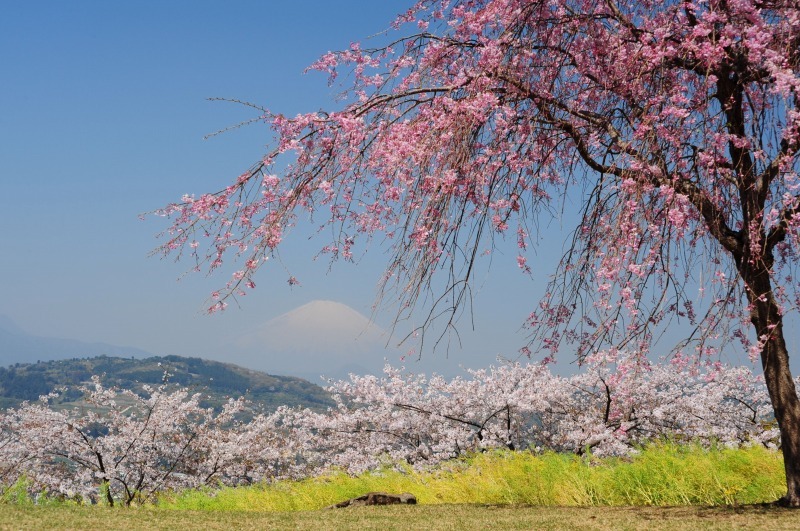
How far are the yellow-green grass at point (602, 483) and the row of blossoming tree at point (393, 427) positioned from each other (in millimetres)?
4751

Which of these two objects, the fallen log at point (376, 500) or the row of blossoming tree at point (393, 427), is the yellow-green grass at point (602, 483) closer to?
the fallen log at point (376, 500)

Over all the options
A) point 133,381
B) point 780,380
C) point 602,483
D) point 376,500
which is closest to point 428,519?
point 376,500

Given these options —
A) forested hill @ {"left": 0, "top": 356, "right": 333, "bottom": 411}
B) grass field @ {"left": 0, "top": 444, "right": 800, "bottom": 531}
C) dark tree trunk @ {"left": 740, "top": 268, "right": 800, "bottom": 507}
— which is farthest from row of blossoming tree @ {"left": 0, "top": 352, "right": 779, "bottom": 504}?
forested hill @ {"left": 0, "top": 356, "right": 333, "bottom": 411}

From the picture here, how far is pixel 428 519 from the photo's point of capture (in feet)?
27.3

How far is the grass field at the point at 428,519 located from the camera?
7.53 m

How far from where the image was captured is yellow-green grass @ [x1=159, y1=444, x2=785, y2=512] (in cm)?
927

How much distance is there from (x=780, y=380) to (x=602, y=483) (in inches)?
104

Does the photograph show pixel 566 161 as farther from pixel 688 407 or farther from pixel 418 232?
pixel 688 407

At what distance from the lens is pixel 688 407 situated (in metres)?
17.6

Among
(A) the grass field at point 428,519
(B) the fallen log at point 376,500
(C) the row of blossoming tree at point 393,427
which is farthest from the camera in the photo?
(C) the row of blossoming tree at point 393,427

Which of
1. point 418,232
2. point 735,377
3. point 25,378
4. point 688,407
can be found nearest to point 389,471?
point 418,232

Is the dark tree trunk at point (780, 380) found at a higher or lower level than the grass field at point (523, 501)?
higher

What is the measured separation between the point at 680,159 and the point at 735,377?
41.5 feet

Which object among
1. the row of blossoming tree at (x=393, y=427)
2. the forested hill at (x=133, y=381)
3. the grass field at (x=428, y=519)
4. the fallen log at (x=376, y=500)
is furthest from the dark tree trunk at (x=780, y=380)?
the forested hill at (x=133, y=381)
